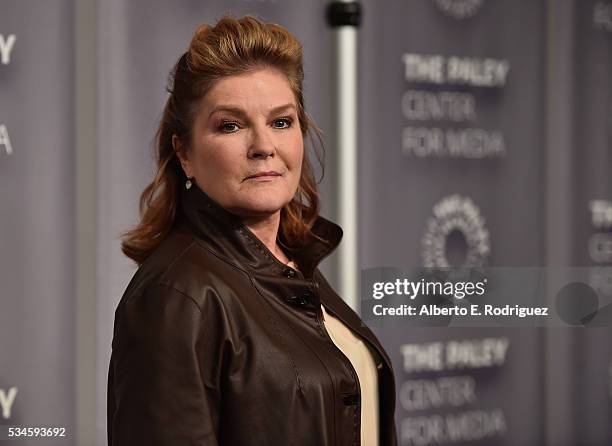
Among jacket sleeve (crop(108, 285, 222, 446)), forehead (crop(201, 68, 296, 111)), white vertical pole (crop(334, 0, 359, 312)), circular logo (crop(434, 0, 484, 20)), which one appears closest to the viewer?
jacket sleeve (crop(108, 285, 222, 446))

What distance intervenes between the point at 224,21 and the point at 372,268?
1.33 m

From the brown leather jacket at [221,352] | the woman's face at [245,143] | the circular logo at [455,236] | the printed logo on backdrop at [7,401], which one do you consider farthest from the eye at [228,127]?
the circular logo at [455,236]

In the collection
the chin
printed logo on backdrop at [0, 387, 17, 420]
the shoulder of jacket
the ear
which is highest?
the ear

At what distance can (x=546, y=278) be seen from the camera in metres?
2.88

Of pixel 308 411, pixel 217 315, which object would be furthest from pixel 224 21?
pixel 308 411

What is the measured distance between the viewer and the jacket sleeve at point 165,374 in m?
1.16

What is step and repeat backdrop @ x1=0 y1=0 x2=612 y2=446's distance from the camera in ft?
6.82

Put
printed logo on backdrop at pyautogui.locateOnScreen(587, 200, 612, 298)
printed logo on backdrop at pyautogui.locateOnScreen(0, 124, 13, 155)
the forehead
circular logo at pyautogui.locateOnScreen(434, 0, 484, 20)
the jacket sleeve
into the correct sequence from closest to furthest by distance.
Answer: the jacket sleeve < the forehead < printed logo on backdrop at pyautogui.locateOnScreen(0, 124, 13, 155) < circular logo at pyautogui.locateOnScreen(434, 0, 484, 20) < printed logo on backdrop at pyautogui.locateOnScreen(587, 200, 612, 298)

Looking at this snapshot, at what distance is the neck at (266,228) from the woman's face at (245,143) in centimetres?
3

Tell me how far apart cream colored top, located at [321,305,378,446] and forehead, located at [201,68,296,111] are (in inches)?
13.9

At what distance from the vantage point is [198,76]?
133cm

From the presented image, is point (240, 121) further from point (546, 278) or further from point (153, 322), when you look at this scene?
point (546, 278)

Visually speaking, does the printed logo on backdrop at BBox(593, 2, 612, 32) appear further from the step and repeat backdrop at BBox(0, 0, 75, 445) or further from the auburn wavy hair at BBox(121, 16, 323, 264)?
the auburn wavy hair at BBox(121, 16, 323, 264)

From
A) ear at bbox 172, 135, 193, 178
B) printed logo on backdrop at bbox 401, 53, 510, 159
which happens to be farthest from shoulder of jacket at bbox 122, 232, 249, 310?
printed logo on backdrop at bbox 401, 53, 510, 159
